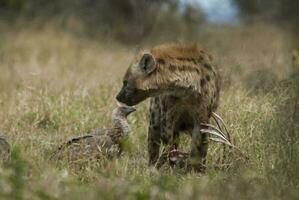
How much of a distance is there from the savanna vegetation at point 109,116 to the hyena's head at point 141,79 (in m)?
0.55

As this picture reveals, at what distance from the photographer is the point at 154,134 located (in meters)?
7.74

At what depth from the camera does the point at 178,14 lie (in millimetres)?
18766

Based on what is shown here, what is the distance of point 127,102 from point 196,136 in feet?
2.17

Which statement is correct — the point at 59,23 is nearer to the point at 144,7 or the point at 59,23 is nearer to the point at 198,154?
the point at 144,7


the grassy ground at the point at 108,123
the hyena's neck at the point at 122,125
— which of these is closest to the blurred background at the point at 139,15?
the grassy ground at the point at 108,123

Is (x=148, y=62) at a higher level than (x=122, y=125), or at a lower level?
higher

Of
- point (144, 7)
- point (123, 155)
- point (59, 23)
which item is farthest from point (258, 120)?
point (144, 7)

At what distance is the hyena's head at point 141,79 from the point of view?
709 cm

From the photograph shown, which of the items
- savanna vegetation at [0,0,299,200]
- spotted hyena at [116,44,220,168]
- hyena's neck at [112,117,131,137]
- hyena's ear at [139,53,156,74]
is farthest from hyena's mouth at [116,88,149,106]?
hyena's neck at [112,117,131,137]

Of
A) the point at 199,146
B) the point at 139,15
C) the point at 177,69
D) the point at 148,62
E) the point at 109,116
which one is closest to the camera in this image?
the point at 148,62

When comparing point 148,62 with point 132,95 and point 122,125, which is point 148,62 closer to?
point 132,95

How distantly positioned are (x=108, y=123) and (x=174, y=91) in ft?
6.03

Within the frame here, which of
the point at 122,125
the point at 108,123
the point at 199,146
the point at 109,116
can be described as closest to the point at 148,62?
the point at 199,146

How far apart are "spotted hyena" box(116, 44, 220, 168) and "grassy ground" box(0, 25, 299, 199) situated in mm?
312
